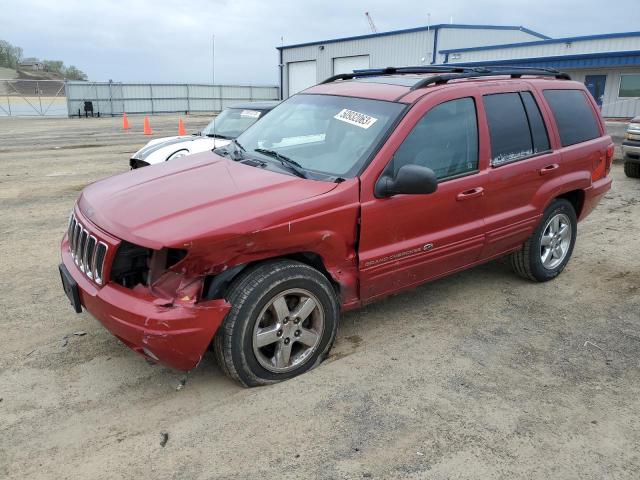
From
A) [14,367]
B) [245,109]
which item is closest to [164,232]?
[14,367]

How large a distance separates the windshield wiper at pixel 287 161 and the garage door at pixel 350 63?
32.1 m

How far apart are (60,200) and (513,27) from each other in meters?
34.6

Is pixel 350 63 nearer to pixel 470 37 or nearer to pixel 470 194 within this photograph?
pixel 470 37

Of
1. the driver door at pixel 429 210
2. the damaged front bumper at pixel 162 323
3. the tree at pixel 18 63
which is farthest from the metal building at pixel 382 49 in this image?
the tree at pixel 18 63

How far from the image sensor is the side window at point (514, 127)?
4.24m

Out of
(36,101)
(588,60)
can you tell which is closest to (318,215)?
(588,60)

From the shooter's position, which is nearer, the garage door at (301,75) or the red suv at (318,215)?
the red suv at (318,215)

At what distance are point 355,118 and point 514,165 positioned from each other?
1.41 meters

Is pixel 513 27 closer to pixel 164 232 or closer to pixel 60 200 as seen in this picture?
pixel 60 200

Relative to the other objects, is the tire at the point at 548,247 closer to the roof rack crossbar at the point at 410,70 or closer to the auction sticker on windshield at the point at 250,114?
the roof rack crossbar at the point at 410,70

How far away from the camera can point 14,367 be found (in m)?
3.54

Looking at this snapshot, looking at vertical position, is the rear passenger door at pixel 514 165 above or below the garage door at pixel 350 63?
below

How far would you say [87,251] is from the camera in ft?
10.7

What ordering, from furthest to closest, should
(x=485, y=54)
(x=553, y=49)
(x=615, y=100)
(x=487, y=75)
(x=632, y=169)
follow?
(x=485, y=54), (x=553, y=49), (x=615, y=100), (x=632, y=169), (x=487, y=75)
